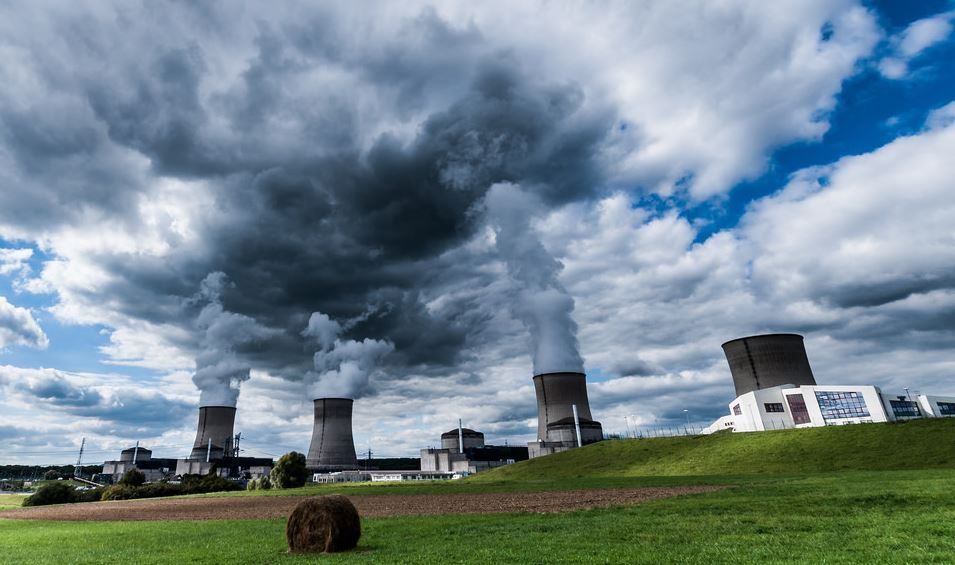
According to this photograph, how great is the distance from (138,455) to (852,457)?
564ft

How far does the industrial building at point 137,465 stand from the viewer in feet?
437

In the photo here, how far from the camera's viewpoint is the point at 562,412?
95.6 metres

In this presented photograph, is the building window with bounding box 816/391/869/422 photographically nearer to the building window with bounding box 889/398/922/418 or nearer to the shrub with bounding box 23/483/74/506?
the building window with bounding box 889/398/922/418

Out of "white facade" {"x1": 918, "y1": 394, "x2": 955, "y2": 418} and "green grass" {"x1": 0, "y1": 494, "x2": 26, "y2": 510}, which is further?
"white facade" {"x1": 918, "y1": 394, "x2": 955, "y2": 418}

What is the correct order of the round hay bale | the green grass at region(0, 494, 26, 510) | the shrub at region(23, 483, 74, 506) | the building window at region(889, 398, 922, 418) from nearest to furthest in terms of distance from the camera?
the round hay bale, the green grass at region(0, 494, 26, 510), the shrub at region(23, 483, 74, 506), the building window at region(889, 398, 922, 418)

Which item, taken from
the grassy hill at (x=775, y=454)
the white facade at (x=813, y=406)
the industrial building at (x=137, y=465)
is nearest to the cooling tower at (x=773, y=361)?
the white facade at (x=813, y=406)

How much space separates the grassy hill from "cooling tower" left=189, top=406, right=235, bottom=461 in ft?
233

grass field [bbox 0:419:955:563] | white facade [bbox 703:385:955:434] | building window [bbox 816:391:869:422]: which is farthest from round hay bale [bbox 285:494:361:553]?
building window [bbox 816:391:869:422]

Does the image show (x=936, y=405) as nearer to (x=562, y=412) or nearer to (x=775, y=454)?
(x=775, y=454)

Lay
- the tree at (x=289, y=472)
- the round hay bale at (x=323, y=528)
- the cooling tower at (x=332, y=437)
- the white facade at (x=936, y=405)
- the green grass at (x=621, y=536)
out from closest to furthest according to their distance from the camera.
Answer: the green grass at (x=621, y=536)
the round hay bale at (x=323, y=528)
the tree at (x=289, y=472)
the white facade at (x=936, y=405)
the cooling tower at (x=332, y=437)

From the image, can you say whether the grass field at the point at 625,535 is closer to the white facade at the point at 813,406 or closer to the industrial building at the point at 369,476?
the white facade at the point at 813,406

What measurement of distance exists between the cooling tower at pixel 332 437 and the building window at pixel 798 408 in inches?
3199


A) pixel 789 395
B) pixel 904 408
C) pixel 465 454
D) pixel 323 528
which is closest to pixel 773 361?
pixel 789 395

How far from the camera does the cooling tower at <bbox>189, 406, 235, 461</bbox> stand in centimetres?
11200
